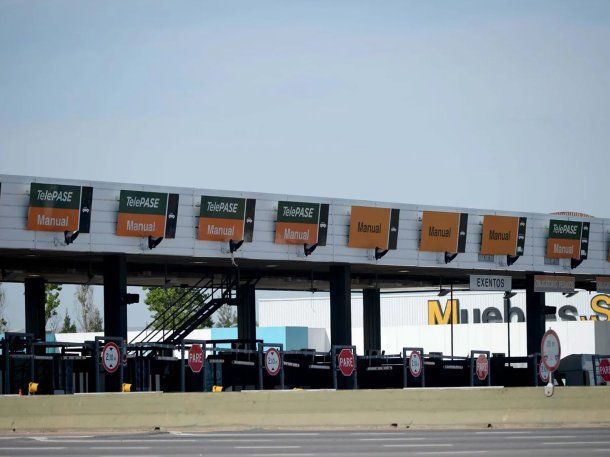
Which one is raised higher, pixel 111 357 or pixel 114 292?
pixel 114 292

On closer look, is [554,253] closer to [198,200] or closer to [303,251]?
[303,251]

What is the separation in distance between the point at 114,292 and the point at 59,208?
4681 millimetres

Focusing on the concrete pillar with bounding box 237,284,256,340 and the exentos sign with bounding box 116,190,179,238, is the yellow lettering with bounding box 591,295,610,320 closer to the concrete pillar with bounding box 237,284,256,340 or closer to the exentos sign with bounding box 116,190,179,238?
the concrete pillar with bounding box 237,284,256,340

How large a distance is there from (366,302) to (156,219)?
65.1 ft

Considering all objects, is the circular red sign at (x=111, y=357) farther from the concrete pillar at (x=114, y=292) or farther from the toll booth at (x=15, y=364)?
the concrete pillar at (x=114, y=292)

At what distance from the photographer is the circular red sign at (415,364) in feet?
144

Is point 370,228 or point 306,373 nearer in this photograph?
point 370,228

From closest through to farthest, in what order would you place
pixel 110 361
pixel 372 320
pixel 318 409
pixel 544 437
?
1. pixel 544 437
2. pixel 318 409
3. pixel 110 361
4. pixel 372 320

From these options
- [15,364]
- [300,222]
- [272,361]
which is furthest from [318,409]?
[15,364]

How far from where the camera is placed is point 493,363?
49.8 meters

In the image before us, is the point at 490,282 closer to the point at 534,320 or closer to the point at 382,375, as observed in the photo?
the point at 534,320

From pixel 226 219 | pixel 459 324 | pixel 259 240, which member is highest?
pixel 226 219

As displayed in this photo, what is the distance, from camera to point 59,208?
37375 millimetres

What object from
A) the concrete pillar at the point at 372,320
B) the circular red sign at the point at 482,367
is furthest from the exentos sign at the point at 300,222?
the concrete pillar at the point at 372,320
